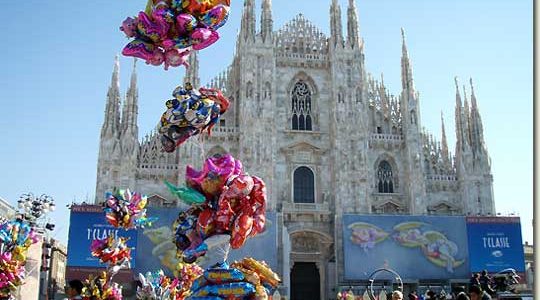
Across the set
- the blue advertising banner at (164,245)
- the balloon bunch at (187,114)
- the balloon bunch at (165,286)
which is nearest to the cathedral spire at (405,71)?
the blue advertising banner at (164,245)

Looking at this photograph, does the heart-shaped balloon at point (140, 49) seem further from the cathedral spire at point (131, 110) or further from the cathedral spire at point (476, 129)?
the cathedral spire at point (476, 129)

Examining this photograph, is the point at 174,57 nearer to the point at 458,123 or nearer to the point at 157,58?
the point at 157,58

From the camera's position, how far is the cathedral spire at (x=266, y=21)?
31984 mm

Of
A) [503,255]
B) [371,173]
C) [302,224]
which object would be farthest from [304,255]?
[503,255]

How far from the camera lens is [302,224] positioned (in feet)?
99.5

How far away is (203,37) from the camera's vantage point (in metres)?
5.99

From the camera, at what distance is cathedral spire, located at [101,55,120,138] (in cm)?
2959

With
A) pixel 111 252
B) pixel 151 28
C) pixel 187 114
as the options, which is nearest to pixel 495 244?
pixel 111 252

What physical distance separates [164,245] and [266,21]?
1406 centimetres

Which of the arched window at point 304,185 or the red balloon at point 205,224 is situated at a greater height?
the arched window at point 304,185

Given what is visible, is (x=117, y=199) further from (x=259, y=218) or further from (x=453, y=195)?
(x=453, y=195)

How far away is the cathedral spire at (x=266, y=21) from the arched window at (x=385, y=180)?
32.7 ft

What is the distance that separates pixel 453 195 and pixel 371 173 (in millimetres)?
5178

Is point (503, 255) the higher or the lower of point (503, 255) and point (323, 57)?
the lower
